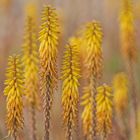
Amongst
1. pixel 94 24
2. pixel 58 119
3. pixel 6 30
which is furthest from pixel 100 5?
pixel 94 24

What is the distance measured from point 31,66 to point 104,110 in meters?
1.81

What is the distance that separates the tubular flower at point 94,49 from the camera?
10344mm

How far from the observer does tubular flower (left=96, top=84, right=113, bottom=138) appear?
33.5ft

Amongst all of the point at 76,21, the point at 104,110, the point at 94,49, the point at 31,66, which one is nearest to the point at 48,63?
the point at 94,49

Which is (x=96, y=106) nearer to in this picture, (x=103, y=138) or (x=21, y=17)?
(x=103, y=138)

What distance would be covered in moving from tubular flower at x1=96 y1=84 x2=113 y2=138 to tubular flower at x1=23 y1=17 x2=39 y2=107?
5.08 feet

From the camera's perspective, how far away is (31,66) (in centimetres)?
1132

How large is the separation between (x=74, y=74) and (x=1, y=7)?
42.8 ft

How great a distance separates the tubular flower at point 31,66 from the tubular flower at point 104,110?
155 cm

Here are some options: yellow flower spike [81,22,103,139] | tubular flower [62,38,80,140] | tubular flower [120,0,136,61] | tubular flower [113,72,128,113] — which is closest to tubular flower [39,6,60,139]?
tubular flower [62,38,80,140]

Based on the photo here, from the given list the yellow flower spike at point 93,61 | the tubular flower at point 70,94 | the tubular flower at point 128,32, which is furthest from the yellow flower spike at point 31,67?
the tubular flower at point 128,32

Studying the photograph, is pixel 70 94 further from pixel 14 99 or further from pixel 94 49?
pixel 94 49

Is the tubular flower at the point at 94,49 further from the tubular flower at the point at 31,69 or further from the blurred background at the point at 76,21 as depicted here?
the blurred background at the point at 76,21

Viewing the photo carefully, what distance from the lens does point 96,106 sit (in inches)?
405
